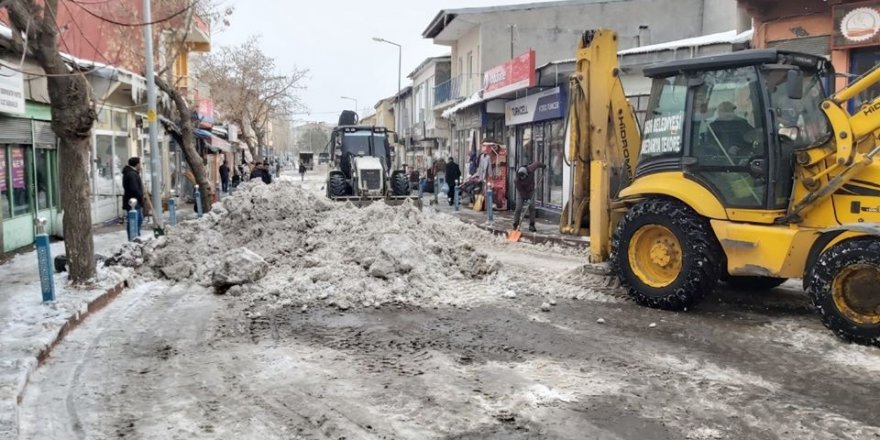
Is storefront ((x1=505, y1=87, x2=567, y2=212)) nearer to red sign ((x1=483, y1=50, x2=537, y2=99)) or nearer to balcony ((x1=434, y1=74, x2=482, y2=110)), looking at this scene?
red sign ((x1=483, y1=50, x2=537, y2=99))

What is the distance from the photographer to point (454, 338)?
699 cm

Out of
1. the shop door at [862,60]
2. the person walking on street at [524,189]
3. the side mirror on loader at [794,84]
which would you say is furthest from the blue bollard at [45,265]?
the shop door at [862,60]

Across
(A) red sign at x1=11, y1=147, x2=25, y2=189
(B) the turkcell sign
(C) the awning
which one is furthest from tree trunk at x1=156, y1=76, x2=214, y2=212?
(C) the awning

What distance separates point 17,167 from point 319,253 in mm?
7181

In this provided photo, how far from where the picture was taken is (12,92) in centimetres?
1201

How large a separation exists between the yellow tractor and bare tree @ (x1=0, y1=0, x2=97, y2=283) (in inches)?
264

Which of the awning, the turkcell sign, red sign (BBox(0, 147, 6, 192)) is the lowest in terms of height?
red sign (BBox(0, 147, 6, 192))

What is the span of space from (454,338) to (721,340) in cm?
269

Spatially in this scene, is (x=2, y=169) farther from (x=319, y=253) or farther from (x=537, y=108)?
(x=537, y=108)

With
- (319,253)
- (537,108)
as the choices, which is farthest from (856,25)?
(319,253)

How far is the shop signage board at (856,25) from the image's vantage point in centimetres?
1205

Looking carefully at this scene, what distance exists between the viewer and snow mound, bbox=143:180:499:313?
8.92 metres

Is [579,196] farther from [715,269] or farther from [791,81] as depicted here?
[791,81]

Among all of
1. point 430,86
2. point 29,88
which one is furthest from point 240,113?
point 29,88
